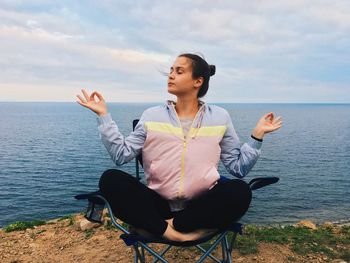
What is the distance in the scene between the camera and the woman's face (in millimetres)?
3533

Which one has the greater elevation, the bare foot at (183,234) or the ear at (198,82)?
the ear at (198,82)

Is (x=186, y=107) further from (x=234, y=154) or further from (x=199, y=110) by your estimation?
(x=234, y=154)

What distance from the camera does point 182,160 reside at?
334 centimetres

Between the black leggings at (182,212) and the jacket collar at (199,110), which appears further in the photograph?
the jacket collar at (199,110)

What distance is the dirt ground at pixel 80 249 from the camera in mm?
5055

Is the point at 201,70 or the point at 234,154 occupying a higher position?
the point at 201,70

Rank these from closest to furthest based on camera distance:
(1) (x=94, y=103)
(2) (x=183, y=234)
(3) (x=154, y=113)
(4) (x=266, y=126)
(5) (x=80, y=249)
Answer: (2) (x=183, y=234), (1) (x=94, y=103), (4) (x=266, y=126), (3) (x=154, y=113), (5) (x=80, y=249)

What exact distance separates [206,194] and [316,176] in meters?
33.1

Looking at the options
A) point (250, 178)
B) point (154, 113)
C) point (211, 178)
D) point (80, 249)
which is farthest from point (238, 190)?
point (250, 178)

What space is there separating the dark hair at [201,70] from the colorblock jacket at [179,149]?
0.17 meters

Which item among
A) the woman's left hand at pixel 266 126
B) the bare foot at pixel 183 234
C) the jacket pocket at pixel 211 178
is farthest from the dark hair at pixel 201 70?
the bare foot at pixel 183 234

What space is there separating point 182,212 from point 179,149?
58cm

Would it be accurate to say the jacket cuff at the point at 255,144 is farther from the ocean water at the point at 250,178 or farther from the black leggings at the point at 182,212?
the ocean water at the point at 250,178

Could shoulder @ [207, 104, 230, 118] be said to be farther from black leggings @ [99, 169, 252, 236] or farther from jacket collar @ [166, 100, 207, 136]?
black leggings @ [99, 169, 252, 236]
